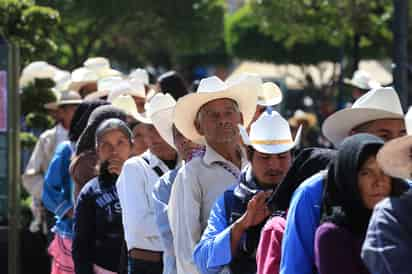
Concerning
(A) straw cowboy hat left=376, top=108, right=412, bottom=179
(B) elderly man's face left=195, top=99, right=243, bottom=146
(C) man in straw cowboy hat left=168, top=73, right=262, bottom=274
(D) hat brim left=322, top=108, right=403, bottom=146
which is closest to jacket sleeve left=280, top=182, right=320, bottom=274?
(A) straw cowboy hat left=376, top=108, right=412, bottom=179

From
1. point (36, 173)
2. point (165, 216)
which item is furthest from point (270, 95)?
point (36, 173)

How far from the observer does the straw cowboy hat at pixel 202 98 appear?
6.41 metres

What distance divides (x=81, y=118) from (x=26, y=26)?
135 inches

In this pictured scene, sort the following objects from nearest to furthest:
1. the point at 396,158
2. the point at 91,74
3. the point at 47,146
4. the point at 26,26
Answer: the point at 396,158
the point at 47,146
the point at 91,74
the point at 26,26

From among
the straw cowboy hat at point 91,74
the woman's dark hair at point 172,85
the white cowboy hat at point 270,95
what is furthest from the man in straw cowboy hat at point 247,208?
the straw cowboy hat at point 91,74

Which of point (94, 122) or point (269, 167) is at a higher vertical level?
point (94, 122)

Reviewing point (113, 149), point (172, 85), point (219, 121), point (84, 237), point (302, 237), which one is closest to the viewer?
point (302, 237)

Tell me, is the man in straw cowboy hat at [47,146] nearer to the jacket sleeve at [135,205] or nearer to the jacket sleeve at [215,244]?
the jacket sleeve at [135,205]

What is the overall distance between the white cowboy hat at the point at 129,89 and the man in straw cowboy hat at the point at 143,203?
2055 millimetres

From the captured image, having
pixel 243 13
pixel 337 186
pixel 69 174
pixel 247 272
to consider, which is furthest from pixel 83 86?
pixel 243 13

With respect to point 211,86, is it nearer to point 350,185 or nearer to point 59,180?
point 350,185

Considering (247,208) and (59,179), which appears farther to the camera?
(59,179)

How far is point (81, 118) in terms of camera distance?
880 centimetres

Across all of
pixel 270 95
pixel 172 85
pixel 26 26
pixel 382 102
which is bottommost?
pixel 382 102
